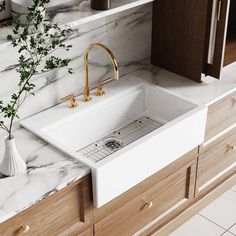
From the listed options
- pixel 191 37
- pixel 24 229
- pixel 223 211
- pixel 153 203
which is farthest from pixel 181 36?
pixel 24 229

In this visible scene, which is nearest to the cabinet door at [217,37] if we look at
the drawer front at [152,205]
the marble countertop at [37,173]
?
the marble countertop at [37,173]

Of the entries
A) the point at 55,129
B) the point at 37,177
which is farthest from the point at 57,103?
the point at 37,177

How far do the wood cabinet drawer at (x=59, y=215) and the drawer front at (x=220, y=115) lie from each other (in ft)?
2.83

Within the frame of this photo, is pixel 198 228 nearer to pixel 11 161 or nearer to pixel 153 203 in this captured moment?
pixel 153 203

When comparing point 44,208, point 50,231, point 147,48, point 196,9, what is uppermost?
point 196,9

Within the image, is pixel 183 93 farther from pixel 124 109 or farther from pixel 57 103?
pixel 57 103

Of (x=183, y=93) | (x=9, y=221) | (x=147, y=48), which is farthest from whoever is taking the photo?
(x=147, y=48)

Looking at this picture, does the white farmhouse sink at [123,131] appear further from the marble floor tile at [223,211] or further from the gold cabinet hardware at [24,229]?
the marble floor tile at [223,211]

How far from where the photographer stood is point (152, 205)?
2.66m

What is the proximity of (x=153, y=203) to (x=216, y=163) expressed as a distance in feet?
1.81

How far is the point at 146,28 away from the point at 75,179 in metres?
1.14

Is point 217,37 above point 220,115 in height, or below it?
above

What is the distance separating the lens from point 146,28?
296 centimetres

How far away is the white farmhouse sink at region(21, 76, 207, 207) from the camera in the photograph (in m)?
2.28
